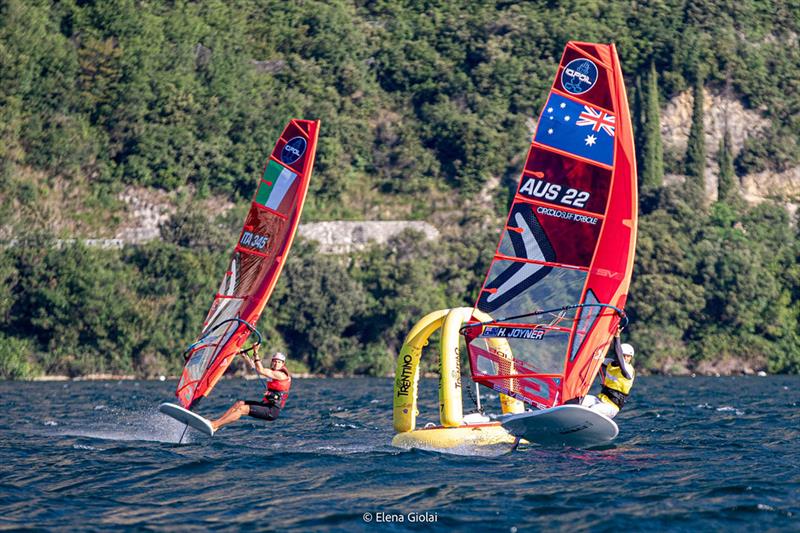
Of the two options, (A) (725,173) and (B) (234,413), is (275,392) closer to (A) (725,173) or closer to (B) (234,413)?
(B) (234,413)

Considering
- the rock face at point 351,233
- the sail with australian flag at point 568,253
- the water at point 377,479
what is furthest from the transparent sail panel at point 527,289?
the rock face at point 351,233

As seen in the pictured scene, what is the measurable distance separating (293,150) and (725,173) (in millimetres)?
48785

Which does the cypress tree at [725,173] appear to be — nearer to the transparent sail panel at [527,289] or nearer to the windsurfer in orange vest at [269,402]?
the transparent sail panel at [527,289]

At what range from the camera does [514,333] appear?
1648cm

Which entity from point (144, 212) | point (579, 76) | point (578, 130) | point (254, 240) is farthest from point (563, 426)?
point (144, 212)

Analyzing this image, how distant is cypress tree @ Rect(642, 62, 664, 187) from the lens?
6122 centimetres

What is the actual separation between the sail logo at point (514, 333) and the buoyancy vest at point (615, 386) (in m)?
1.48

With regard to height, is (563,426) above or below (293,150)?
below

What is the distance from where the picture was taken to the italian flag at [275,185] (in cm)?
1909

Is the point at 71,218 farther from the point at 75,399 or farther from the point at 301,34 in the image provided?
the point at 75,399

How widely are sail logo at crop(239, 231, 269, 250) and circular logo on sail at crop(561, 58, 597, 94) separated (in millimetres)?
5573

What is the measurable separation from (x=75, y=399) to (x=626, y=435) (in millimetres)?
17389

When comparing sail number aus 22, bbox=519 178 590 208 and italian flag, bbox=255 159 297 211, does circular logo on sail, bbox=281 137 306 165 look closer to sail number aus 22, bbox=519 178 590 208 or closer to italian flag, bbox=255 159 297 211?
italian flag, bbox=255 159 297 211

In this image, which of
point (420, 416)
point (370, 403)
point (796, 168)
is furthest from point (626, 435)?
point (796, 168)
